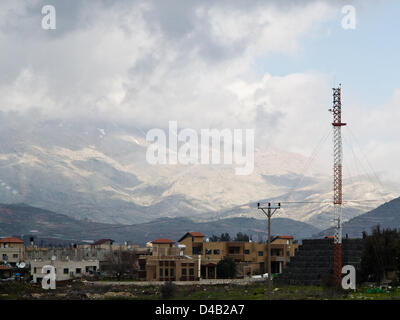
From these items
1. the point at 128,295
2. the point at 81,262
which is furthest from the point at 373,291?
the point at 81,262

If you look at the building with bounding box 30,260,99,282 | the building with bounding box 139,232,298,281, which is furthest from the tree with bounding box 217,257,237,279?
the building with bounding box 30,260,99,282

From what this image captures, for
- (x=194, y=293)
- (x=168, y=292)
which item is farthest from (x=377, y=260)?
(x=168, y=292)

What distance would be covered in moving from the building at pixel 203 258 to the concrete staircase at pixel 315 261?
1407cm

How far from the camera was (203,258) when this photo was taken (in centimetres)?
11981

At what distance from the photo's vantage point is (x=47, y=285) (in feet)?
331

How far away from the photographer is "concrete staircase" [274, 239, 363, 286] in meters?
99.5

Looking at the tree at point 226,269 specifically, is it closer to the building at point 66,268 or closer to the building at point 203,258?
the building at point 203,258

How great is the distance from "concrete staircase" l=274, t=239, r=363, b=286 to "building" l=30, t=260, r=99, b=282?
34.2 metres

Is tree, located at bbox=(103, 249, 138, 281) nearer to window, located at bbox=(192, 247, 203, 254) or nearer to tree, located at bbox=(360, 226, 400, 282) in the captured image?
window, located at bbox=(192, 247, 203, 254)

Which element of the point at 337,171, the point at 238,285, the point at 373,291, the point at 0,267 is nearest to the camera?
the point at 373,291

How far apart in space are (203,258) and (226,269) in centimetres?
610
